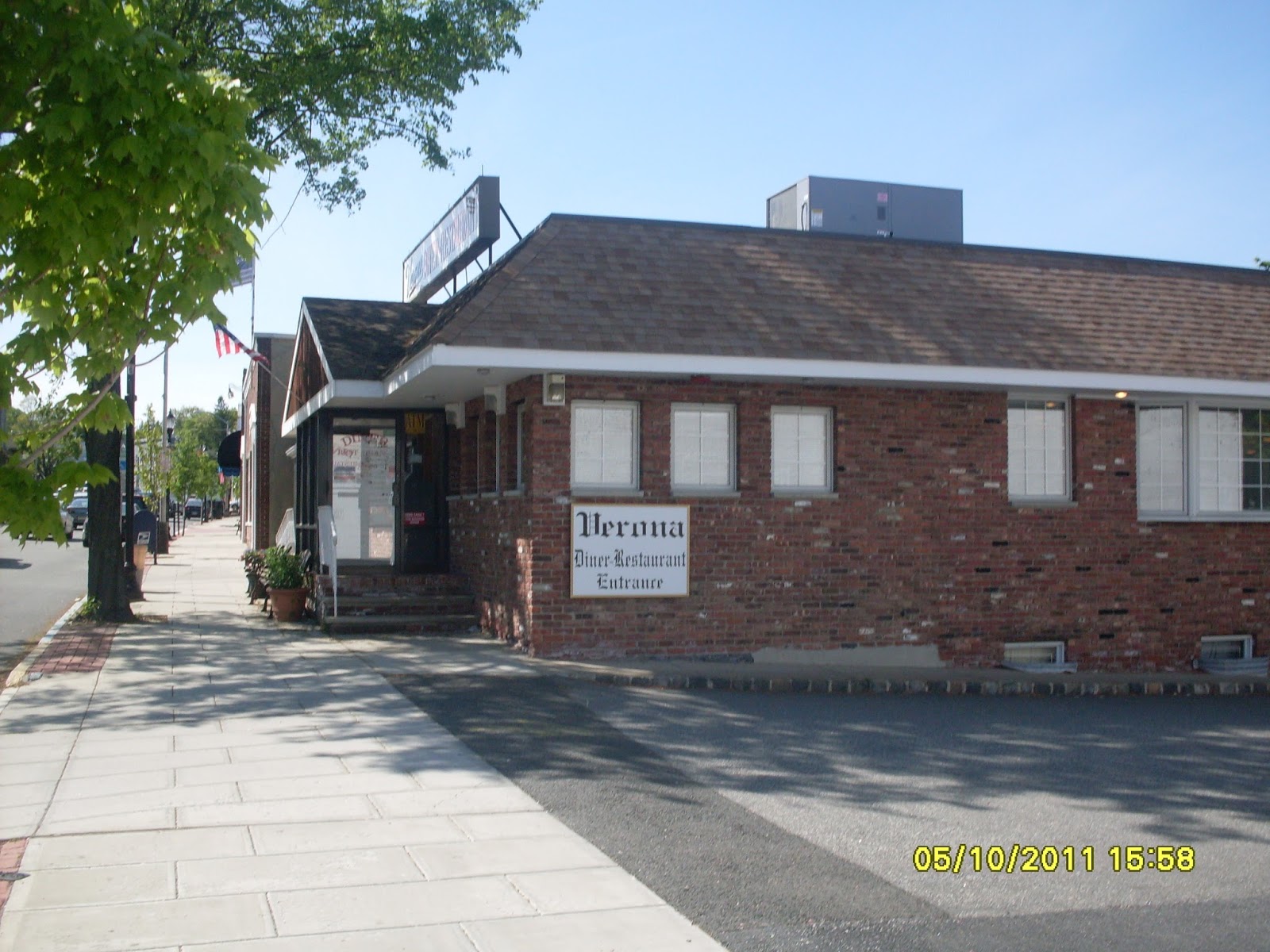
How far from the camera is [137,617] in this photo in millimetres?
17438

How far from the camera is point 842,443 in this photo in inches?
561

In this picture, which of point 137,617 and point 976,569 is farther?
point 137,617

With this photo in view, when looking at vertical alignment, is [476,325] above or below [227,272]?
above

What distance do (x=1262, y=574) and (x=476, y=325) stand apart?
10.6 meters

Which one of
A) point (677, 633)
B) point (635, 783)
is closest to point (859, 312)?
point (677, 633)

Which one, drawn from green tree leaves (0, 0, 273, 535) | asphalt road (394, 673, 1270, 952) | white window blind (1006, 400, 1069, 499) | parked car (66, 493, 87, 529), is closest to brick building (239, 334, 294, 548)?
parked car (66, 493, 87, 529)

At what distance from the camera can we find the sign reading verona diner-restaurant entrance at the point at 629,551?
13281 mm

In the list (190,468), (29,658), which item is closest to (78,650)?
(29,658)

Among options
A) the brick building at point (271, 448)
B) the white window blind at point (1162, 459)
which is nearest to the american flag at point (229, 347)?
the brick building at point (271, 448)

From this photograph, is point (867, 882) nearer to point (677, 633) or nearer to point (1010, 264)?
point (677, 633)

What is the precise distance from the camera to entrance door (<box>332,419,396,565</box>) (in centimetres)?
1778

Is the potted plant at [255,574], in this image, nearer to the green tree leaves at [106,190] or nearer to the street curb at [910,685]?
the street curb at [910,685]
